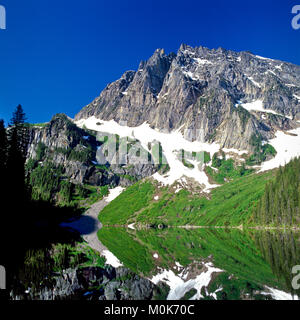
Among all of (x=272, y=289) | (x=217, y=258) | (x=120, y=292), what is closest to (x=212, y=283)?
(x=272, y=289)

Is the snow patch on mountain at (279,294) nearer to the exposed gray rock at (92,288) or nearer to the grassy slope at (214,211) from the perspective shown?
the exposed gray rock at (92,288)

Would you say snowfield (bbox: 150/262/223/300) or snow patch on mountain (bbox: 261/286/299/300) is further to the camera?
snowfield (bbox: 150/262/223/300)

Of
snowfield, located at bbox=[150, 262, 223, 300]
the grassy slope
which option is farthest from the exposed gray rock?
the grassy slope

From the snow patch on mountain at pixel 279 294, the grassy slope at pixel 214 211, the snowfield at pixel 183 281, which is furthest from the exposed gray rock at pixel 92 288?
the grassy slope at pixel 214 211

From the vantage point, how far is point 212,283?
26.6m

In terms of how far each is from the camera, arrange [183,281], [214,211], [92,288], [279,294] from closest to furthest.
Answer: [279,294] → [92,288] → [183,281] → [214,211]

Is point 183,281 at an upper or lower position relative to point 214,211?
lower

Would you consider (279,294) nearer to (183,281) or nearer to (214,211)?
(183,281)

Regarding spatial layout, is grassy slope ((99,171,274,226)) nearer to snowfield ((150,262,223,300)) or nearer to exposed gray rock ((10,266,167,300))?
snowfield ((150,262,223,300))

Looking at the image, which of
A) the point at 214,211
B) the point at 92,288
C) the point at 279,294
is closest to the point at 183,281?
the point at 92,288

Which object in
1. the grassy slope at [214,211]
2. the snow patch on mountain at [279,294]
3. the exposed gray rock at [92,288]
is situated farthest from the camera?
the grassy slope at [214,211]
